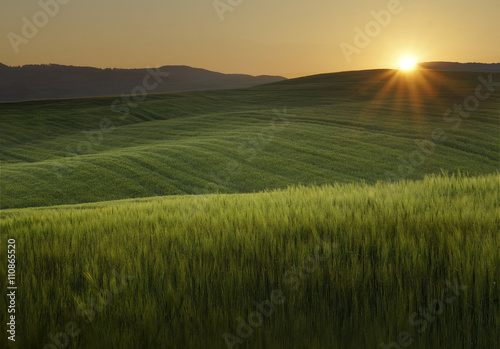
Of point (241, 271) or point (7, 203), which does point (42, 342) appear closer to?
point (241, 271)

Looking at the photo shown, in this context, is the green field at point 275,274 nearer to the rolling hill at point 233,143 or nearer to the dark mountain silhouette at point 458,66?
the rolling hill at point 233,143

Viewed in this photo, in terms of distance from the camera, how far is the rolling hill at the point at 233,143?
89.7 feet

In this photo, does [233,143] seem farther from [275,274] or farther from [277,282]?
[277,282]

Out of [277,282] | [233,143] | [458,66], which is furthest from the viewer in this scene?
[458,66]

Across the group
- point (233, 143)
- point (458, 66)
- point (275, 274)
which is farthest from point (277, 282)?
point (458, 66)

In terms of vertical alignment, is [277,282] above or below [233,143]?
below

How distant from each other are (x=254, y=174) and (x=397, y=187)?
24.0 m

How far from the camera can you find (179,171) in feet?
97.7

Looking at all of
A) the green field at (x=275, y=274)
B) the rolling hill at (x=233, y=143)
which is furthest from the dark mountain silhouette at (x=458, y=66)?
the green field at (x=275, y=274)

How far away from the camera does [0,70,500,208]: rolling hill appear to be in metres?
27.3

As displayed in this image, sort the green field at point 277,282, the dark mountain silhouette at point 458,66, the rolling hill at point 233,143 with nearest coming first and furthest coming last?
the green field at point 277,282, the rolling hill at point 233,143, the dark mountain silhouette at point 458,66

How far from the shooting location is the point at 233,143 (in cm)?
3619

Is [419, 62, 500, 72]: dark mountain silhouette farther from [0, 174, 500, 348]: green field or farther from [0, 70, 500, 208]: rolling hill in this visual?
[0, 174, 500, 348]: green field

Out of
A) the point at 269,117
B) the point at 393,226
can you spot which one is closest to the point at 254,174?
the point at 269,117
